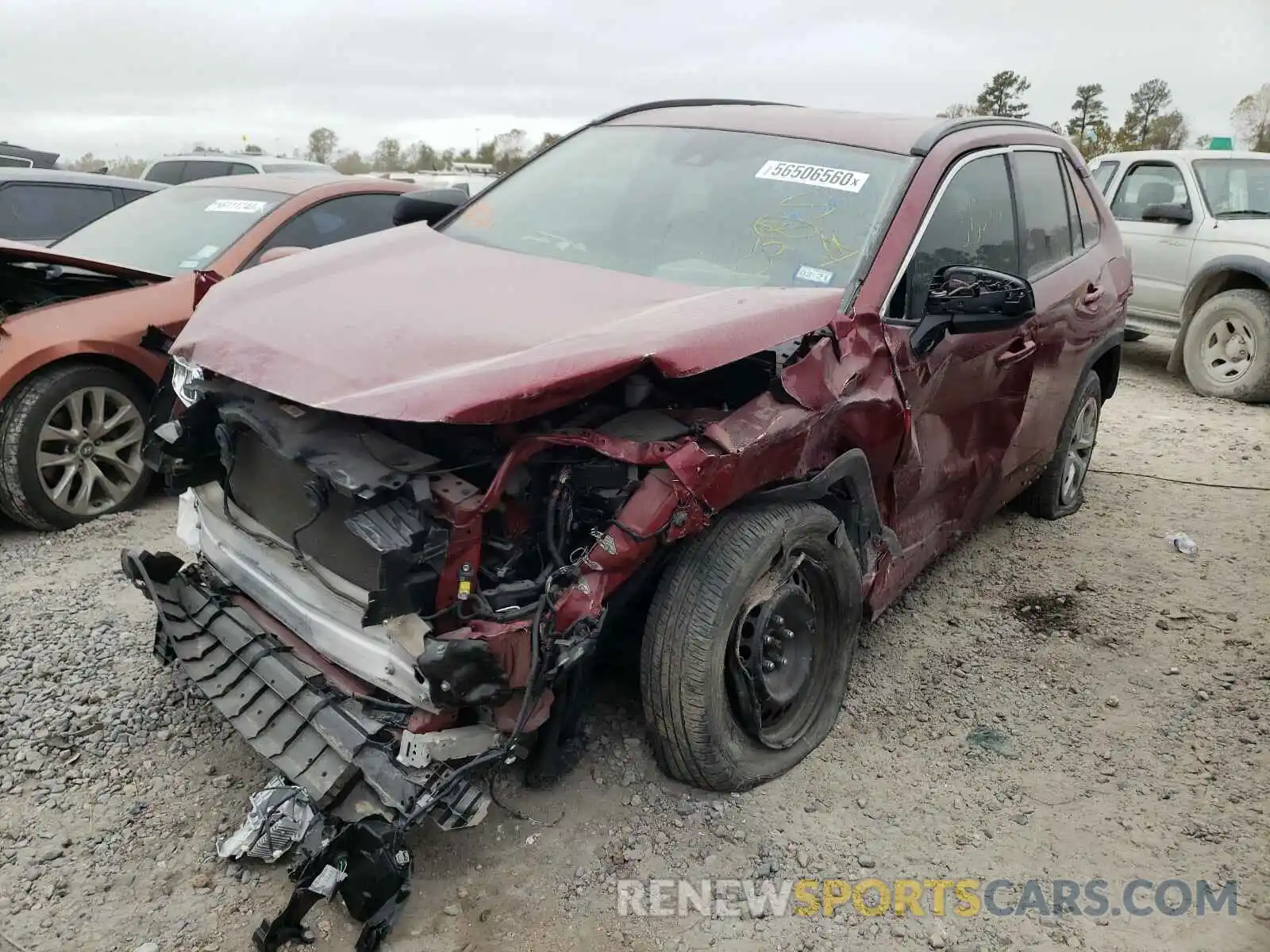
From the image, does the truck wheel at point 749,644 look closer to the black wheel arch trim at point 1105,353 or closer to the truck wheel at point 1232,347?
the black wheel arch trim at point 1105,353

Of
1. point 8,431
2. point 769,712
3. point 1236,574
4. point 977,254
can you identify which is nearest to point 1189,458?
point 1236,574

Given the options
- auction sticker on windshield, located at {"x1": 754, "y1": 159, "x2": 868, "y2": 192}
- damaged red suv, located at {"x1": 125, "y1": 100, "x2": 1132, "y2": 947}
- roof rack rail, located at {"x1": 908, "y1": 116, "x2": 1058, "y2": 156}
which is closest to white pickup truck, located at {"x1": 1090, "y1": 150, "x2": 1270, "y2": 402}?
roof rack rail, located at {"x1": 908, "y1": 116, "x2": 1058, "y2": 156}

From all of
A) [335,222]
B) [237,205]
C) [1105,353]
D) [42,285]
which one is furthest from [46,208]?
[1105,353]

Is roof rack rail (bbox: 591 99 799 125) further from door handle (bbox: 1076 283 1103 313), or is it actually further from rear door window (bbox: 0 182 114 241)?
rear door window (bbox: 0 182 114 241)

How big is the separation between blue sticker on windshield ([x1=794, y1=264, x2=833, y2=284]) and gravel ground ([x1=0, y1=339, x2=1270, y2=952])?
1.37 metres

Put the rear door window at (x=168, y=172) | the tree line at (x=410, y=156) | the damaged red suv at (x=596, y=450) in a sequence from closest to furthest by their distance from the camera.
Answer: the damaged red suv at (x=596, y=450) < the rear door window at (x=168, y=172) < the tree line at (x=410, y=156)

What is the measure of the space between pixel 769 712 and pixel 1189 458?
481cm

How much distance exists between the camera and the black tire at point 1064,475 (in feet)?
15.4

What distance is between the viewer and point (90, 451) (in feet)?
14.3

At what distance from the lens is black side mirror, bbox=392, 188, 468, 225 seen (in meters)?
4.09

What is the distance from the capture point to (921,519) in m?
3.39

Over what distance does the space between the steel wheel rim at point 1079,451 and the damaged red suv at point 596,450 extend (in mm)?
1406

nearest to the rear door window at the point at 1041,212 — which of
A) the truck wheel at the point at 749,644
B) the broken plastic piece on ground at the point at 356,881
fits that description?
the truck wheel at the point at 749,644

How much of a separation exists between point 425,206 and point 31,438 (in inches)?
79.0
